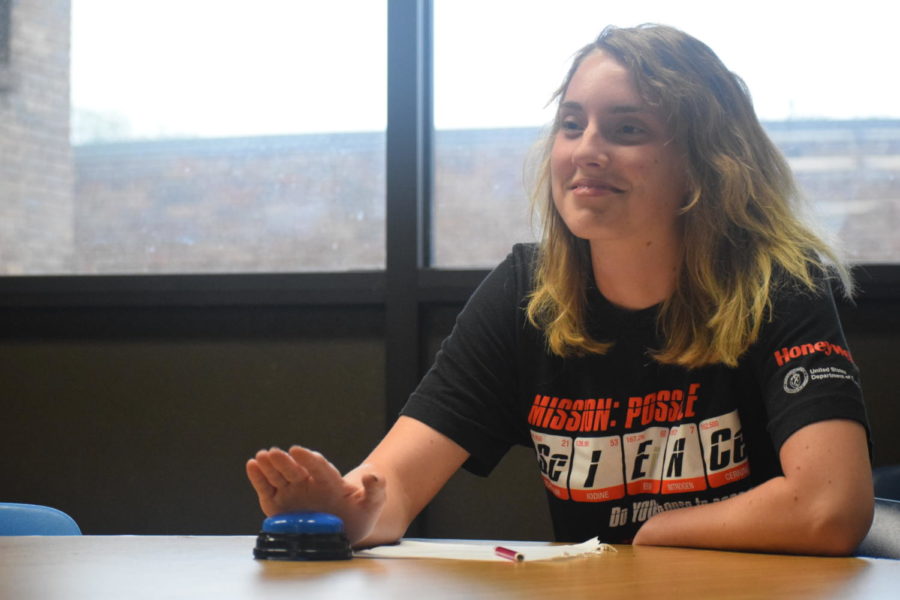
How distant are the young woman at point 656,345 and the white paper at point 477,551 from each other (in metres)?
0.11

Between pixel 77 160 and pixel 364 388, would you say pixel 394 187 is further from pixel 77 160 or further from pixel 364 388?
pixel 77 160

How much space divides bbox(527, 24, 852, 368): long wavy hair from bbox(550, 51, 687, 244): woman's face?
0.03 m

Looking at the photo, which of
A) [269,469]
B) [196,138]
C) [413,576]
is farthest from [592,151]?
[196,138]

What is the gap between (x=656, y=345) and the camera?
5.36ft

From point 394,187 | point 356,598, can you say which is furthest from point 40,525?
point 394,187

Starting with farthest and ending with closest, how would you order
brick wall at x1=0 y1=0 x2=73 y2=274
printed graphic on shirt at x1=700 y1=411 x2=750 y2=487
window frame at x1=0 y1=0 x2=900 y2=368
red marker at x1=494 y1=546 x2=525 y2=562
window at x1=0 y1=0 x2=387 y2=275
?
brick wall at x1=0 y1=0 x2=73 y2=274
window at x1=0 y1=0 x2=387 y2=275
window frame at x1=0 y1=0 x2=900 y2=368
printed graphic on shirt at x1=700 y1=411 x2=750 y2=487
red marker at x1=494 y1=546 x2=525 y2=562

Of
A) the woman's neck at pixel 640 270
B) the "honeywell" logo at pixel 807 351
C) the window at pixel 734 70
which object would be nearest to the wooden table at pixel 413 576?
the "honeywell" logo at pixel 807 351

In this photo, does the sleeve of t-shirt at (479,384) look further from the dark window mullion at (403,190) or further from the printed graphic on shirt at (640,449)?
the dark window mullion at (403,190)

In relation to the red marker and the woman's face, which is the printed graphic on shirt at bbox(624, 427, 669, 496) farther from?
the red marker

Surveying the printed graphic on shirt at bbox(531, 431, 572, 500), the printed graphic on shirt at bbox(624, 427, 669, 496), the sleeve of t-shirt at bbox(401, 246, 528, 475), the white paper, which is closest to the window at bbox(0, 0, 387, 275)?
the sleeve of t-shirt at bbox(401, 246, 528, 475)

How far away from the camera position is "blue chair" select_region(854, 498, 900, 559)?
140cm

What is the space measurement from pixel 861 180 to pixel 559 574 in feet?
6.56

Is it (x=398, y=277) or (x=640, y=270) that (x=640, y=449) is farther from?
(x=398, y=277)

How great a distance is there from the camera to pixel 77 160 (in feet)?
10.5
